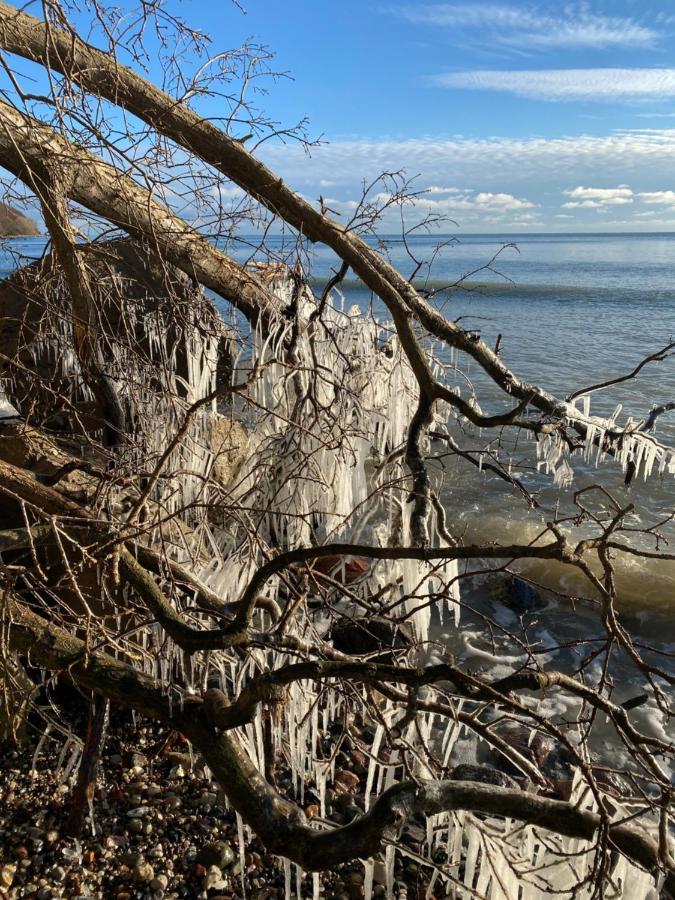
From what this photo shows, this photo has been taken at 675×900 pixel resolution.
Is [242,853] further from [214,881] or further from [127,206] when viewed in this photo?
[127,206]

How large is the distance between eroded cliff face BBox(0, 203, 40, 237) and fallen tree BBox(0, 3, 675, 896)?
24 centimetres

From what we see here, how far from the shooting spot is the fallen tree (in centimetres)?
208

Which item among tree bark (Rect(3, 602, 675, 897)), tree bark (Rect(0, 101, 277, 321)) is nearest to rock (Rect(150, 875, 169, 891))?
tree bark (Rect(3, 602, 675, 897))

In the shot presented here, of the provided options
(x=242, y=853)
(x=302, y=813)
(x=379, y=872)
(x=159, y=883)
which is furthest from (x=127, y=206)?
(x=379, y=872)

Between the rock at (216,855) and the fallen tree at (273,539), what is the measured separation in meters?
0.48

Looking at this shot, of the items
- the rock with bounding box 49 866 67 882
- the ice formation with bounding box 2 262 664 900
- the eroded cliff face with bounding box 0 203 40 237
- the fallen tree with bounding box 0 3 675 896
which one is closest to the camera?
the fallen tree with bounding box 0 3 675 896

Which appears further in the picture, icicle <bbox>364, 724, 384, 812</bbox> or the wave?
the wave

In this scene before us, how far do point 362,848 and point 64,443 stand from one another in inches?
159

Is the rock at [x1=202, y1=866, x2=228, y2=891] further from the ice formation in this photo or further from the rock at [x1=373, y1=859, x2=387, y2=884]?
the rock at [x1=373, y1=859, x2=387, y2=884]

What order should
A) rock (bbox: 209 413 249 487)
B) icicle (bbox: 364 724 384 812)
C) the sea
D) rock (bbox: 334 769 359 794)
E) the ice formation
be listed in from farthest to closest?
rock (bbox: 209 413 249 487)
the sea
rock (bbox: 334 769 359 794)
the ice formation
icicle (bbox: 364 724 384 812)

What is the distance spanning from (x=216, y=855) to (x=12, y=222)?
12.0 ft

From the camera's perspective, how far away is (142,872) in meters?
3.21

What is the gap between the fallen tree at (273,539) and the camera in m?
2.08

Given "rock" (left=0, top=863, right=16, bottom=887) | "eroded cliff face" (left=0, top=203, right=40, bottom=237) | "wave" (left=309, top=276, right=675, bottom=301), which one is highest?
"wave" (left=309, top=276, right=675, bottom=301)
